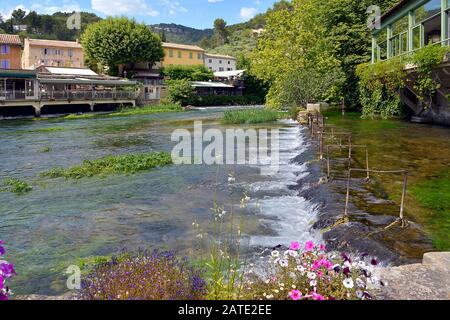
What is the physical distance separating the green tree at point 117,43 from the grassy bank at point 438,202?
57.5 m

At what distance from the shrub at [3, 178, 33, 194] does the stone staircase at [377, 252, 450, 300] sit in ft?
34.9

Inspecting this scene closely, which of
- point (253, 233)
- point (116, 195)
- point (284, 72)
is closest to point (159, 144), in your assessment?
point (116, 195)

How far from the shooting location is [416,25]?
2084 cm

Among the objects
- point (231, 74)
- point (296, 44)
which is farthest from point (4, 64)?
point (296, 44)

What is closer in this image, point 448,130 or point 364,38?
point 448,130

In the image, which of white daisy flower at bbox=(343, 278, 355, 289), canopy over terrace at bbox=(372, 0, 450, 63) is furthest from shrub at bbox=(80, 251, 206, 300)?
canopy over terrace at bbox=(372, 0, 450, 63)

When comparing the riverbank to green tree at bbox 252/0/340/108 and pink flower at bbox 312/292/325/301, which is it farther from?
green tree at bbox 252/0/340/108

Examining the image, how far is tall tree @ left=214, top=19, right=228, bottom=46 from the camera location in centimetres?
14650

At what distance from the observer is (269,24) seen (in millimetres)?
36750

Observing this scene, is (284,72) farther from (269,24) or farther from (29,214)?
(29,214)

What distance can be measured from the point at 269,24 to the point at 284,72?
4.81m

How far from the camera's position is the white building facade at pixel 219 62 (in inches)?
3743

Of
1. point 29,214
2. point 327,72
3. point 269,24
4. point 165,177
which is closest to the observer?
point 29,214

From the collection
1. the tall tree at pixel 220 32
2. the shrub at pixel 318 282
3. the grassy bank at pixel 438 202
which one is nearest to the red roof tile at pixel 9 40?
the grassy bank at pixel 438 202
